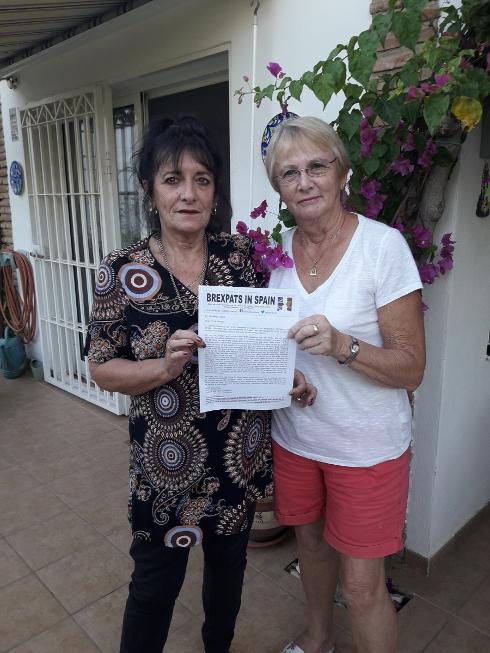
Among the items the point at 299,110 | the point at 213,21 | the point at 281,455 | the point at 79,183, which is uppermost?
the point at 213,21

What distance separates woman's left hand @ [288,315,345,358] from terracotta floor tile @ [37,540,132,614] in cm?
176

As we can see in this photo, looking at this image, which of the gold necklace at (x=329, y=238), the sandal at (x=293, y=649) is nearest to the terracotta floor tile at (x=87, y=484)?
the sandal at (x=293, y=649)

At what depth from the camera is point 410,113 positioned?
160 centimetres

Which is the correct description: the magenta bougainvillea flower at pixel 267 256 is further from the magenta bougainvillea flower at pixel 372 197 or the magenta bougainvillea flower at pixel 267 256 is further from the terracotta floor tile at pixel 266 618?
the terracotta floor tile at pixel 266 618

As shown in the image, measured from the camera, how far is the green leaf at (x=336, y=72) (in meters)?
1.60

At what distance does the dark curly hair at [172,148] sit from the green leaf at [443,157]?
0.76 meters

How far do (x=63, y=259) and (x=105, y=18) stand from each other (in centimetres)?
207

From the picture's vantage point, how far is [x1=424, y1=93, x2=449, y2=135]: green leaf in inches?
58.4

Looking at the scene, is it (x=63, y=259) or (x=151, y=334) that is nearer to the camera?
(x=151, y=334)

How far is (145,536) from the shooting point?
1523 millimetres

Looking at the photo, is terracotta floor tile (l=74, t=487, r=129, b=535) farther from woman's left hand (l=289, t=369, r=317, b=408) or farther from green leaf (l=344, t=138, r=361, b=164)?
green leaf (l=344, t=138, r=361, b=164)

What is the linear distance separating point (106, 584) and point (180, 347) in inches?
66.1

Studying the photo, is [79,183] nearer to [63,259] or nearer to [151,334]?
[63,259]

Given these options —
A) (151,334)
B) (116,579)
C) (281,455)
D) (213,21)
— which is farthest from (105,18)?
(116,579)
